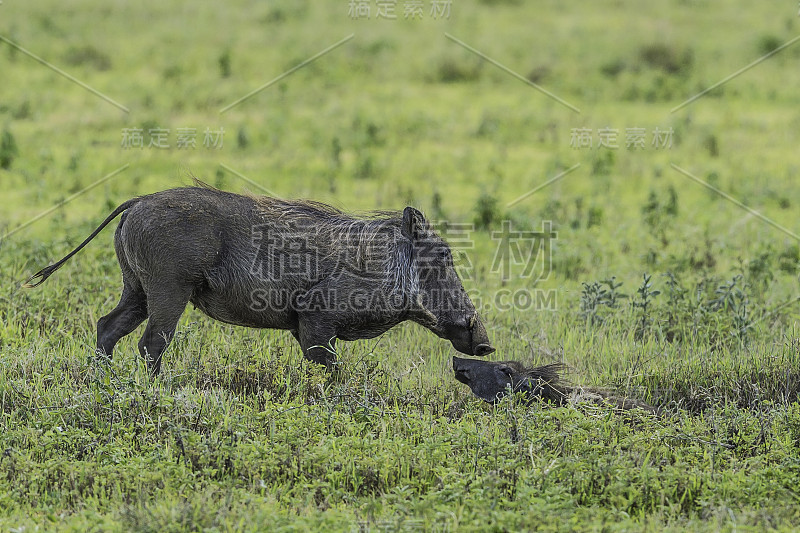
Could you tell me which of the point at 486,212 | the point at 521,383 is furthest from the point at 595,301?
the point at 486,212

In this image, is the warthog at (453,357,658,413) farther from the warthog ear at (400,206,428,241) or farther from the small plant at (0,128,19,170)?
the small plant at (0,128,19,170)

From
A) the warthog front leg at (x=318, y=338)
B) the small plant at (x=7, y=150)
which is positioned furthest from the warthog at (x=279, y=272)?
the small plant at (x=7, y=150)

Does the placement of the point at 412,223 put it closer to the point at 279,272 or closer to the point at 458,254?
the point at 279,272

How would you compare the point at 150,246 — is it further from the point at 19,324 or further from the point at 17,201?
the point at 17,201

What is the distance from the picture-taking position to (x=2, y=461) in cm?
475

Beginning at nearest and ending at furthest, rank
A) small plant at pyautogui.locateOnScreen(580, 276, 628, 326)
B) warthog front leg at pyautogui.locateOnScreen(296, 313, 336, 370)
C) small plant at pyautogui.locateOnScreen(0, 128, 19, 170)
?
warthog front leg at pyautogui.locateOnScreen(296, 313, 336, 370) → small plant at pyautogui.locateOnScreen(580, 276, 628, 326) → small plant at pyautogui.locateOnScreen(0, 128, 19, 170)

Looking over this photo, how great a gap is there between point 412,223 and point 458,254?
7.14ft

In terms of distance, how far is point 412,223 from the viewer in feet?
20.3

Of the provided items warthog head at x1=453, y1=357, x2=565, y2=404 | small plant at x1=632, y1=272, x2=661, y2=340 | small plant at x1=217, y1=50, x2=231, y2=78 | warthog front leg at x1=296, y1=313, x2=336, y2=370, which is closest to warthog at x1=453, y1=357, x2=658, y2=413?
warthog head at x1=453, y1=357, x2=565, y2=404

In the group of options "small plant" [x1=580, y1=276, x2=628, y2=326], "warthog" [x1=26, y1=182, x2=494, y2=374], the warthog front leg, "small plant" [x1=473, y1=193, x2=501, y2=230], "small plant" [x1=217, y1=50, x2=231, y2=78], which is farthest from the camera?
"small plant" [x1=217, y1=50, x2=231, y2=78]

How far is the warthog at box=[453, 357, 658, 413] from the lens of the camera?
19.1ft

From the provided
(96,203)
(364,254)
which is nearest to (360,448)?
(364,254)

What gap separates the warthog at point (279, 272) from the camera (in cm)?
577

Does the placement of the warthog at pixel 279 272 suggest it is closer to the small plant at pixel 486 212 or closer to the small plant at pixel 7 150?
the small plant at pixel 486 212
